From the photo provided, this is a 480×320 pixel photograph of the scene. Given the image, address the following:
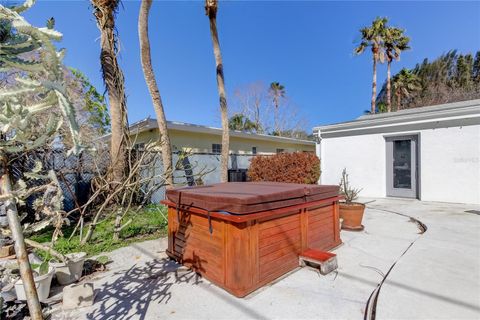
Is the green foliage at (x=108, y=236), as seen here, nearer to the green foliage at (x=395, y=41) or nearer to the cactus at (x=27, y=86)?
the cactus at (x=27, y=86)

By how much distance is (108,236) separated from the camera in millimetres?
4691

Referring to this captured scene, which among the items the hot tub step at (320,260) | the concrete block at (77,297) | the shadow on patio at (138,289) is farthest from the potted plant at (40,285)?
the hot tub step at (320,260)

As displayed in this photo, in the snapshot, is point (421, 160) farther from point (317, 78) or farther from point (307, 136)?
point (307, 136)

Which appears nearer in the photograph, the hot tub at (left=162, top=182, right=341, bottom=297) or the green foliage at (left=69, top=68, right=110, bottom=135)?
the hot tub at (left=162, top=182, right=341, bottom=297)

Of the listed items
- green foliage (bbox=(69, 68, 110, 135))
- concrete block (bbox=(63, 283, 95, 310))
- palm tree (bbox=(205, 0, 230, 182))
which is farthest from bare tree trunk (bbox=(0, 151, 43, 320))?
green foliage (bbox=(69, 68, 110, 135))

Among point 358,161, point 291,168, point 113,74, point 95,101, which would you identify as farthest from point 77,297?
point 95,101

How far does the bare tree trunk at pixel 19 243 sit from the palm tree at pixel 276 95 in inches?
976

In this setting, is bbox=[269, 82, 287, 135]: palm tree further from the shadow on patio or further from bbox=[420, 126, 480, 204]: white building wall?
the shadow on patio

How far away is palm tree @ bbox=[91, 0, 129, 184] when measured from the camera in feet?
20.4

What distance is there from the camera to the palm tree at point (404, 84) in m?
21.0

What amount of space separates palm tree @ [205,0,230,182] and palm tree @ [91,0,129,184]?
3.05 meters

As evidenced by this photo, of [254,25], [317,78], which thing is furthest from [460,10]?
[317,78]

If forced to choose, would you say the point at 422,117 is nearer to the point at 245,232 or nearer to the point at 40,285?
the point at 245,232

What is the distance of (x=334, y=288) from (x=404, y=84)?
24.8 metres
